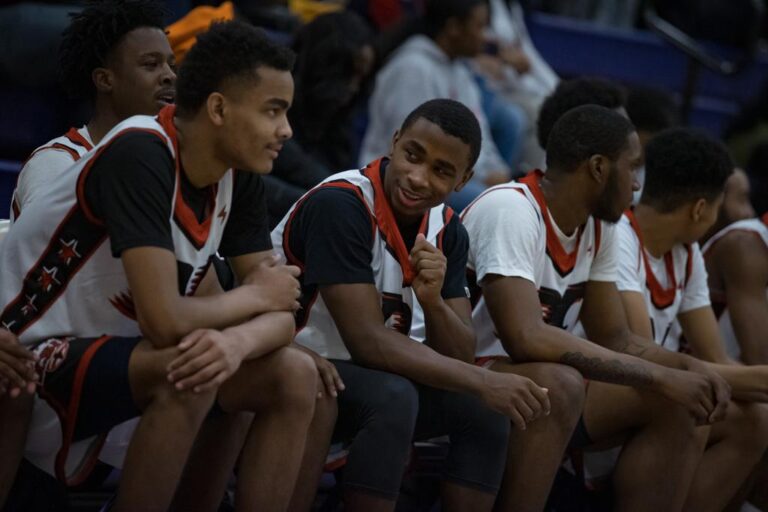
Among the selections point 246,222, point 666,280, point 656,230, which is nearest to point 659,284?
point 666,280

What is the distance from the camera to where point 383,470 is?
3.09 metres

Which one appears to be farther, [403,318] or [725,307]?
[725,307]

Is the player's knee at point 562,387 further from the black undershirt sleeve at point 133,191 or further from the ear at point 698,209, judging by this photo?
the black undershirt sleeve at point 133,191

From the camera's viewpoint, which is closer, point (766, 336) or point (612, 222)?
point (612, 222)

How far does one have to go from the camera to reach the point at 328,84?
4934 millimetres

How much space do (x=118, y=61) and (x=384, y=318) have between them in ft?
3.37

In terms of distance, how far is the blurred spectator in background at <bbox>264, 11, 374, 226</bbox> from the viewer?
492 centimetres

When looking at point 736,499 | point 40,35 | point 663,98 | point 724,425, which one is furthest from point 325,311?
point 663,98

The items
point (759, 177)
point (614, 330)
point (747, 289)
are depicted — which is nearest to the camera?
point (614, 330)

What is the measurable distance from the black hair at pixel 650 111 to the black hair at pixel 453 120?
2.11 meters

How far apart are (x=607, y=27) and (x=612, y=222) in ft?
14.8

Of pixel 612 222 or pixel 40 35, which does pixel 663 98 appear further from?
pixel 40 35

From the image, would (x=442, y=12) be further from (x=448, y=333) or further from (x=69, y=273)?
(x=69, y=273)

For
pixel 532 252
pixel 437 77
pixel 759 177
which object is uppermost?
pixel 532 252
